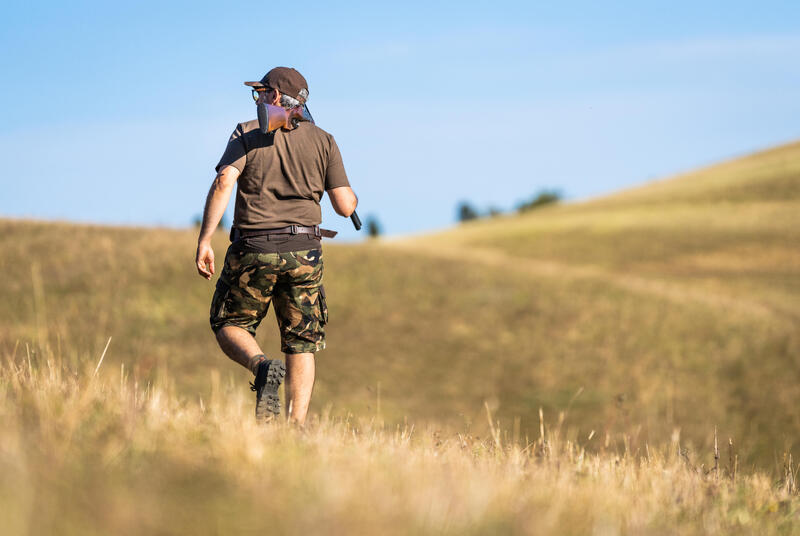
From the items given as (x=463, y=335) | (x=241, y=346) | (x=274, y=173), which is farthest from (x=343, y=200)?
(x=463, y=335)

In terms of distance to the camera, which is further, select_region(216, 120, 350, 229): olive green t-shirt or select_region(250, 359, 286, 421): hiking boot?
select_region(216, 120, 350, 229): olive green t-shirt

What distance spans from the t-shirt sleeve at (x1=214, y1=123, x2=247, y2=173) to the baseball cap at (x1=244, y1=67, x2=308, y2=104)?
1.26 ft

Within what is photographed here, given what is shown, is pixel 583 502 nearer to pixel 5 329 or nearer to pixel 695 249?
pixel 5 329

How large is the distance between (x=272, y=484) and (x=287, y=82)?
3431mm

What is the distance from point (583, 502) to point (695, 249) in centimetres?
4784

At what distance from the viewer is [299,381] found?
592cm

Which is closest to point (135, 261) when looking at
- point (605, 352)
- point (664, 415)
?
point (605, 352)

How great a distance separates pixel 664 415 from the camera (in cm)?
1850

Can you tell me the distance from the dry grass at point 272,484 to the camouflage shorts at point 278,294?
47.6 inches

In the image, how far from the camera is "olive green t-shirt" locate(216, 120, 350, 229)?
5.65m

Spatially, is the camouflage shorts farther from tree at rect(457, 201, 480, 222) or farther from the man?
tree at rect(457, 201, 480, 222)

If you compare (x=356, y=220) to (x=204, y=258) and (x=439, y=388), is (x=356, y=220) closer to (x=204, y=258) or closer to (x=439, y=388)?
(x=204, y=258)

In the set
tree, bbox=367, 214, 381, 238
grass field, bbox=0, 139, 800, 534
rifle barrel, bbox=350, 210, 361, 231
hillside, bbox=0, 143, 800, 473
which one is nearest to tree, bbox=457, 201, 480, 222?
tree, bbox=367, 214, 381, 238

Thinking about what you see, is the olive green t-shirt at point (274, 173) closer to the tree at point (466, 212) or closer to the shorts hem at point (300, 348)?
the shorts hem at point (300, 348)
